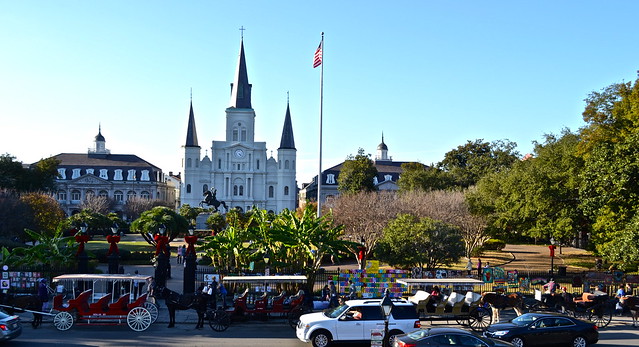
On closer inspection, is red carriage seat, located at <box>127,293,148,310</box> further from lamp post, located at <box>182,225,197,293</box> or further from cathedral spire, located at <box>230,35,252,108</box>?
cathedral spire, located at <box>230,35,252,108</box>

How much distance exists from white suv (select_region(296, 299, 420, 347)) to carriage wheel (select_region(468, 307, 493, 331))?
315 cm

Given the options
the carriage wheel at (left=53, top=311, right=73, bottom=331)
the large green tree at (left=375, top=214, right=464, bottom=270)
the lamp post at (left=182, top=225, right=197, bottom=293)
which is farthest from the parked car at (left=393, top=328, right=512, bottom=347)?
the large green tree at (left=375, top=214, right=464, bottom=270)

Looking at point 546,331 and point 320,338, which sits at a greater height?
point 546,331

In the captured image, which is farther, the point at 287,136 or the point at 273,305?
the point at 287,136

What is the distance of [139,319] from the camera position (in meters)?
18.5

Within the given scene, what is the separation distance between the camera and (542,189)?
3803 cm

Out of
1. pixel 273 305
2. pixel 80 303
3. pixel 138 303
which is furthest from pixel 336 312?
pixel 80 303

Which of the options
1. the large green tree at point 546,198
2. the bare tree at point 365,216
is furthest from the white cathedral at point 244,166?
the large green tree at point 546,198

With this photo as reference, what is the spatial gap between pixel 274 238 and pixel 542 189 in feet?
66.0

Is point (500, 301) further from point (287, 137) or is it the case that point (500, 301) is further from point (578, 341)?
→ point (287, 137)

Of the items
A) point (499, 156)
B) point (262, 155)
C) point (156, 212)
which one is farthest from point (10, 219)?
point (262, 155)

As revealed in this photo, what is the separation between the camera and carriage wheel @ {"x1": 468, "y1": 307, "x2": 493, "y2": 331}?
19016mm

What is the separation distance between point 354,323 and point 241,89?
91.3m

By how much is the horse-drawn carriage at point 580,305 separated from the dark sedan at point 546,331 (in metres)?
3.98
